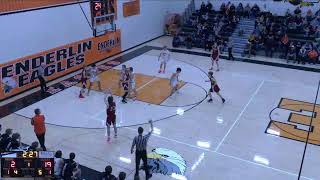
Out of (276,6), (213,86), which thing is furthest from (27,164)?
(276,6)

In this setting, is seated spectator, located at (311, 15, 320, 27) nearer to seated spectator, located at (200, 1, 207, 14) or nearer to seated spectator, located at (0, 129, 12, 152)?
seated spectator, located at (200, 1, 207, 14)

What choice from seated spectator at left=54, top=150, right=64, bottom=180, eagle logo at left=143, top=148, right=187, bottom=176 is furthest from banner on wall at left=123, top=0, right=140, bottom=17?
seated spectator at left=54, top=150, right=64, bottom=180

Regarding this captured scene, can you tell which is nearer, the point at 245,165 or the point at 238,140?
the point at 245,165

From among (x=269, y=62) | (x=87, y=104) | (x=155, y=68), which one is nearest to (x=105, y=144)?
(x=87, y=104)

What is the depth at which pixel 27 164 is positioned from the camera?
24.5 feet

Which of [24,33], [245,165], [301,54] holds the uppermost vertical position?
[24,33]

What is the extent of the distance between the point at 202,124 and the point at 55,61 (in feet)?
26.0

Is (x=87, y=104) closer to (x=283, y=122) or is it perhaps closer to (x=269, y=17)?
(x=283, y=122)

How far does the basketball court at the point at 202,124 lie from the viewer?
10.3 m

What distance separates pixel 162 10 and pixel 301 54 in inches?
407

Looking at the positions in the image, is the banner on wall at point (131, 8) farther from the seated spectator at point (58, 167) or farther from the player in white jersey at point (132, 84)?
the seated spectator at point (58, 167)

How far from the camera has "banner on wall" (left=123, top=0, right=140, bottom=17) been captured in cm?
2147

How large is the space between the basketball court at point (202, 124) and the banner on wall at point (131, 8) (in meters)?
4.97

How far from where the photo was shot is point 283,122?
13.0 m
